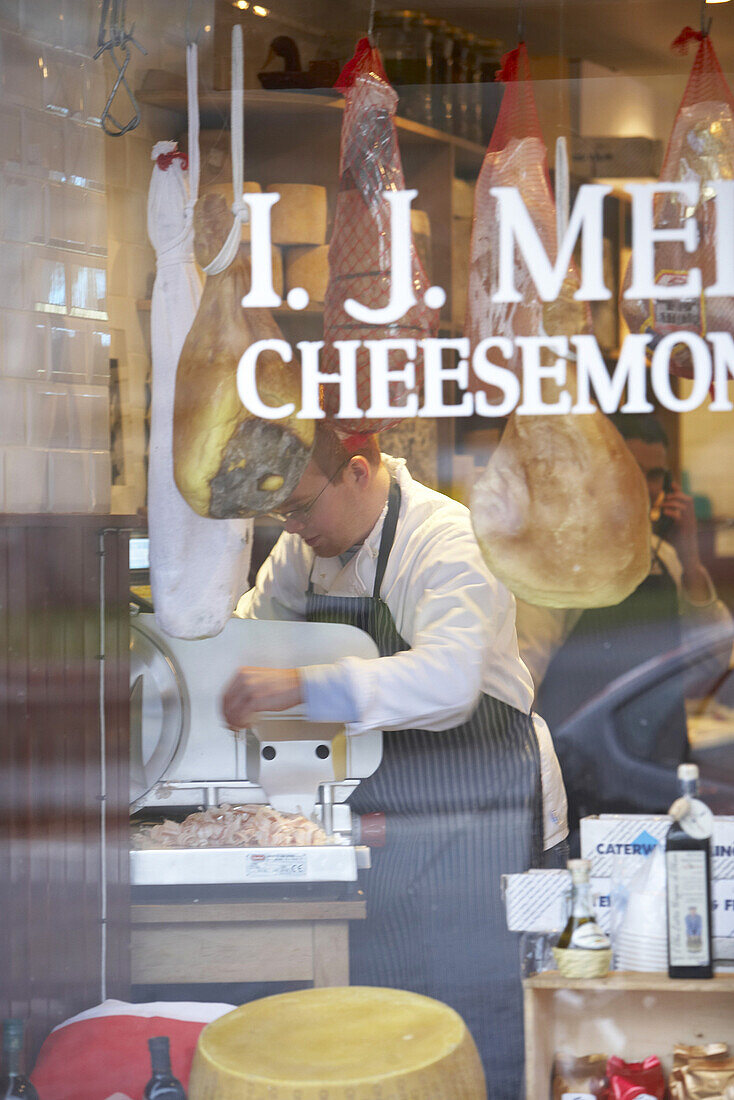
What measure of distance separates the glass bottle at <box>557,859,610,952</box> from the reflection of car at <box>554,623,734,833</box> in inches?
3.6

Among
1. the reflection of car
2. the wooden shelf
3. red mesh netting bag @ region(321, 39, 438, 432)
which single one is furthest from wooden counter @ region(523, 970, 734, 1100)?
red mesh netting bag @ region(321, 39, 438, 432)

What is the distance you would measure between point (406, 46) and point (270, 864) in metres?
1.31

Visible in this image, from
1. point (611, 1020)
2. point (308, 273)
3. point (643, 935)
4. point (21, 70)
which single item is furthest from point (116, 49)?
point (611, 1020)

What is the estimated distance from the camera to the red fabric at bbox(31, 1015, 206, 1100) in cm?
179

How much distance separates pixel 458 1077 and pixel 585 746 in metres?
0.52

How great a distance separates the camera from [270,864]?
178cm

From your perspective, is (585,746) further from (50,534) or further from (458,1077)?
(50,534)

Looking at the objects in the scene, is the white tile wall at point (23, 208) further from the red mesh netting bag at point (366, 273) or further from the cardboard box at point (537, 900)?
the cardboard box at point (537, 900)

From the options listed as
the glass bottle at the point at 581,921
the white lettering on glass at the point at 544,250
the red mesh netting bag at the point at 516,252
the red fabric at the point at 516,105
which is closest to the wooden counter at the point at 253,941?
the glass bottle at the point at 581,921

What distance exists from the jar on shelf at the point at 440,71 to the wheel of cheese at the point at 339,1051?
1.36 metres

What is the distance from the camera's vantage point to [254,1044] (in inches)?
63.9

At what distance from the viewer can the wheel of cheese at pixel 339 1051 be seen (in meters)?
1.53

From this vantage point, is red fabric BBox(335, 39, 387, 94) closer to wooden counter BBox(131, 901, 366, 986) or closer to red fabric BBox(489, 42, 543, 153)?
red fabric BBox(489, 42, 543, 153)

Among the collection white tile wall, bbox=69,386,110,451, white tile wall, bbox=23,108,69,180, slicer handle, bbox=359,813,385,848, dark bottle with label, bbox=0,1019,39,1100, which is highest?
white tile wall, bbox=23,108,69,180
